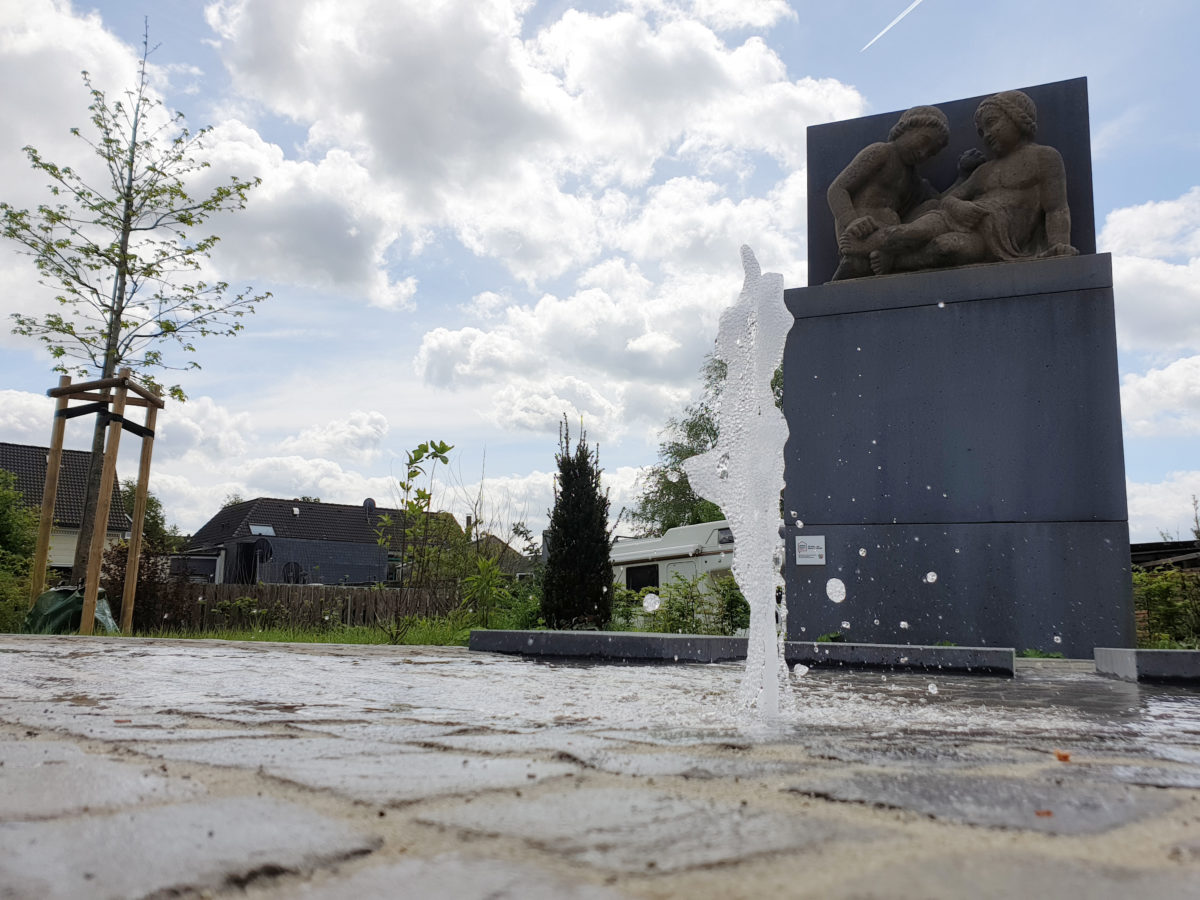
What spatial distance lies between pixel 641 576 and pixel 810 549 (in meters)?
8.32

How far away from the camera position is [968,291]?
9.48m

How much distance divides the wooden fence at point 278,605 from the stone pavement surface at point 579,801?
8196 millimetres

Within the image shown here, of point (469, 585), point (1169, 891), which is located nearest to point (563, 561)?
point (469, 585)

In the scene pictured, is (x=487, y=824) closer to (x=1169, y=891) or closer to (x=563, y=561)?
(x=1169, y=891)

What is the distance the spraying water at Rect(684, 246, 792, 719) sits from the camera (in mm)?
3881

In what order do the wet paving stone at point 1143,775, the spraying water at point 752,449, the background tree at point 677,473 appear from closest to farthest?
the wet paving stone at point 1143,775 → the spraying water at point 752,449 → the background tree at point 677,473

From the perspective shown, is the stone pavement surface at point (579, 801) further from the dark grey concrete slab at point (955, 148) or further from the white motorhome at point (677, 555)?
the white motorhome at point (677, 555)

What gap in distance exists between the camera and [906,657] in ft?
20.9

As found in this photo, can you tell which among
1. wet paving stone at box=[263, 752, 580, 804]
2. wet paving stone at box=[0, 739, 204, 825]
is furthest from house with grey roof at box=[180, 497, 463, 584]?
wet paving stone at box=[263, 752, 580, 804]

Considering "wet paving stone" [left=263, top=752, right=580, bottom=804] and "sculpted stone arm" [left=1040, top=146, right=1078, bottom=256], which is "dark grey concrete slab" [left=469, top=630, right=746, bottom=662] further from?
"sculpted stone arm" [left=1040, top=146, right=1078, bottom=256]

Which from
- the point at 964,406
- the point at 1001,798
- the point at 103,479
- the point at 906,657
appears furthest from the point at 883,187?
the point at 1001,798

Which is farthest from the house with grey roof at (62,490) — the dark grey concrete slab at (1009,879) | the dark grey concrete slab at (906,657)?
the dark grey concrete slab at (1009,879)

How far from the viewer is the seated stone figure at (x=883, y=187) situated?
10.1 meters

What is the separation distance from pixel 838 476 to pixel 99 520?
8.06m
